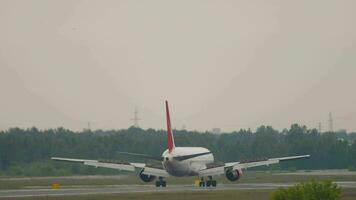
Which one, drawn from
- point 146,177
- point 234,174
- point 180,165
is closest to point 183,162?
point 180,165

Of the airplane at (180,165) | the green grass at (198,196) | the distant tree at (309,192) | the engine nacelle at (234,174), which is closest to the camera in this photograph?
the distant tree at (309,192)

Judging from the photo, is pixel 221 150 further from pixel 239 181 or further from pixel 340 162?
pixel 239 181

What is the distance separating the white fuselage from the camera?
103 metres

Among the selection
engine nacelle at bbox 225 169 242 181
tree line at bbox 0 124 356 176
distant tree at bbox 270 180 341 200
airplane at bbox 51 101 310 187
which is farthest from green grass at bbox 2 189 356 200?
tree line at bbox 0 124 356 176

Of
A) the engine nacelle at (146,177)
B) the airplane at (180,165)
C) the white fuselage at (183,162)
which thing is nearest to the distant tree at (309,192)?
the airplane at (180,165)

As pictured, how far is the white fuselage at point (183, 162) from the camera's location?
338ft

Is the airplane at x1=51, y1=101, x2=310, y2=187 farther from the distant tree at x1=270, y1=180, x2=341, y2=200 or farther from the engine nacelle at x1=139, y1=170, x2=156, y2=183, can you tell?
the distant tree at x1=270, y1=180, x2=341, y2=200

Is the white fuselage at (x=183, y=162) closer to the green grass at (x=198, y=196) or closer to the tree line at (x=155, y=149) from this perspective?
the green grass at (x=198, y=196)

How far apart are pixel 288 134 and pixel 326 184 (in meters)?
124

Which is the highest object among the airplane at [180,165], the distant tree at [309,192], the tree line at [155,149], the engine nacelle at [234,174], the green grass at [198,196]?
Answer: the tree line at [155,149]

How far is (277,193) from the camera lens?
191ft

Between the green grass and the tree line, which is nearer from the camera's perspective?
the green grass

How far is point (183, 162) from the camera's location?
104188 millimetres

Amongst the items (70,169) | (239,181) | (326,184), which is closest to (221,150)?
(70,169)
